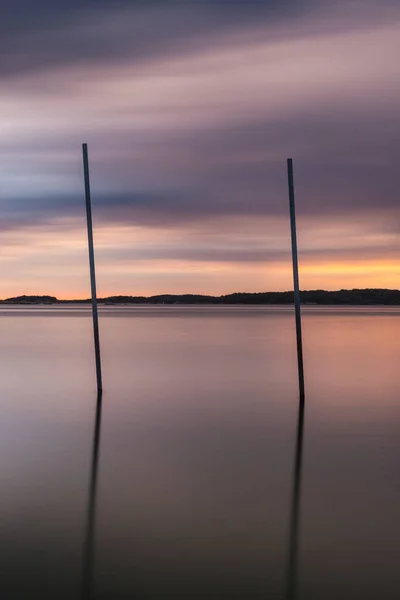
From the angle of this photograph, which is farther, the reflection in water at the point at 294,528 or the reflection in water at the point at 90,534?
the reflection in water at the point at 294,528

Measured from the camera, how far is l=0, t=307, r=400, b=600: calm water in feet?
24.6

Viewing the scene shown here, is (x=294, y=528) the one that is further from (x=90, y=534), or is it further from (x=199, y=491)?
(x=90, y=534)

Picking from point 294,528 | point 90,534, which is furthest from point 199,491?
point 90,534

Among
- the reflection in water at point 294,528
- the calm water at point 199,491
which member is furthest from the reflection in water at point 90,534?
the reflection in water at point 294,528

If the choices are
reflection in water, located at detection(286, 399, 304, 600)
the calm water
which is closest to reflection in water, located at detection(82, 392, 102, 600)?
the calm water

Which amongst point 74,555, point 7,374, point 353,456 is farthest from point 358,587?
point 7,374

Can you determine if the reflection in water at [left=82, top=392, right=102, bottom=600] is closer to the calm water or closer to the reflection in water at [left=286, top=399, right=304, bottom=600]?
the calm water

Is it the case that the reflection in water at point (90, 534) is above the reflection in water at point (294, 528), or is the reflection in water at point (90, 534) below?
above

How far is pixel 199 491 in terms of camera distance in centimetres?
1127

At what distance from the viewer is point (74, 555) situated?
805 centimetres

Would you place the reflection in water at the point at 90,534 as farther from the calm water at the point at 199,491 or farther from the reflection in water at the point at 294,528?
the reflection in water at the point at 294,528

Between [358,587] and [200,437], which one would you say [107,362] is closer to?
[200,437]

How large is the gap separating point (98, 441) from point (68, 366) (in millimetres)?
17943

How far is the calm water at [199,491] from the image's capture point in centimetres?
750
